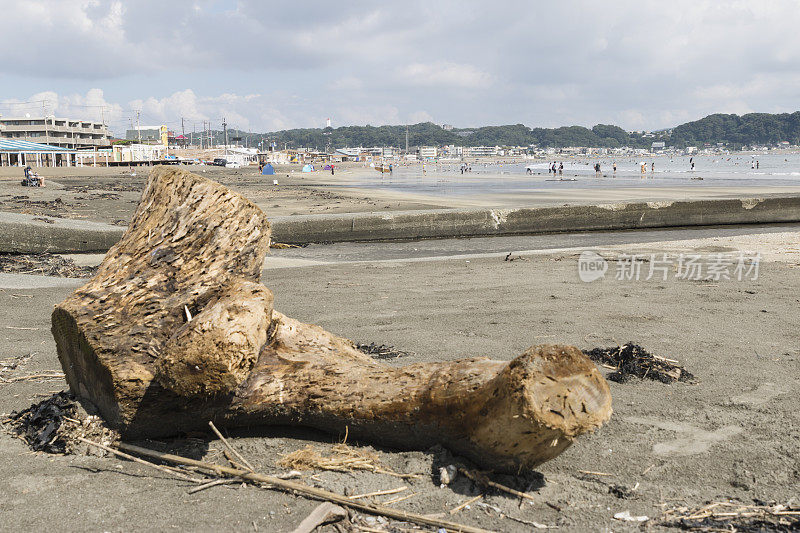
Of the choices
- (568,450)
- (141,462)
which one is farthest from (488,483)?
(141,462)

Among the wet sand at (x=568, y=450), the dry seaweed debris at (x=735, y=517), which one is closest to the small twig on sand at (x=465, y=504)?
the wet sand at (x=568, y=450)

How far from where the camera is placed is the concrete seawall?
1123 centimetres

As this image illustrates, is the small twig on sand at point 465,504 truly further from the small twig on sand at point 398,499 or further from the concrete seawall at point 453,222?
the concrete seawall at point 453,222

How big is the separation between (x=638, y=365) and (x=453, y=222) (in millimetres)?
10936

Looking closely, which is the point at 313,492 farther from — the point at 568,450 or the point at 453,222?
the point at 453,222

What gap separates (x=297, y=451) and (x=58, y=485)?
1.12 metres

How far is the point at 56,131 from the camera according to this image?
122 meters

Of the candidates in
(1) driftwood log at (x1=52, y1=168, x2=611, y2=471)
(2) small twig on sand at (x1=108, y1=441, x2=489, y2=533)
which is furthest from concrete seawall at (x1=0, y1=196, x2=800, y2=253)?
(2) small twig on sand at (x1=108, y1=441, x2=489, y2=533)

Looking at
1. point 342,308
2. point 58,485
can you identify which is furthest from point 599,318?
point 58,485

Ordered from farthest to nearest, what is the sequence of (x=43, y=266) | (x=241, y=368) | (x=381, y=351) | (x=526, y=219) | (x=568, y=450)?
(x=526, y=219), (x=43, y=266), (x=381, y=351), (x=568, y=450), (x=241, y=368)

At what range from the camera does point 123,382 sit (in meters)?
3.15

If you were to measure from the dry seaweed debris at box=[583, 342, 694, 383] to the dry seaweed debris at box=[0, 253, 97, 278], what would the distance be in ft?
25.2

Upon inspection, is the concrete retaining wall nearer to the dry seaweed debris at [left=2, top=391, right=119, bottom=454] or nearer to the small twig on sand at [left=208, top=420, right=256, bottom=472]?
the dry seaweed debris at [left=2, top=391, right=119, bottom=454]

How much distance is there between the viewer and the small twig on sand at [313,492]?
2482mm
